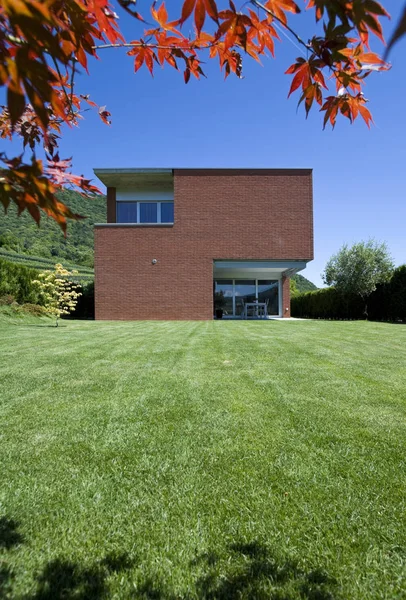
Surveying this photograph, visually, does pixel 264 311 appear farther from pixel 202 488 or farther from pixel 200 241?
pixel 202 488

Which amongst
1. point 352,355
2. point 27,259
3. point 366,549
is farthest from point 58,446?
point 27,259

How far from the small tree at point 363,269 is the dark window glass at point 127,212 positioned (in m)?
13.1

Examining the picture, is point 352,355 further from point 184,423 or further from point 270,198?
point 270,198

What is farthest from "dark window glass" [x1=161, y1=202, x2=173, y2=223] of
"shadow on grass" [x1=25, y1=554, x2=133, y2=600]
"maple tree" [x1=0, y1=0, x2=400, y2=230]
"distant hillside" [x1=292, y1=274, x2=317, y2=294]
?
"distant hillside" [x1=292, y1=274, x2=317, y2=294]

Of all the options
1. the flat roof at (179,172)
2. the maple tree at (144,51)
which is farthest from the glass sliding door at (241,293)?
the maple tree at (144,51)

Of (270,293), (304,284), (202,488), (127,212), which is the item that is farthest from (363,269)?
(304,284)

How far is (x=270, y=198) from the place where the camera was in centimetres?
1728

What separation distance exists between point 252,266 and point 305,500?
15.9 metres

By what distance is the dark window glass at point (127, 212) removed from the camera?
63.5ft

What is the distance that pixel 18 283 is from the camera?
14805mm

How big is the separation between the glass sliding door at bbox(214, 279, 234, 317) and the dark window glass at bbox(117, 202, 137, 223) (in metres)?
5.92

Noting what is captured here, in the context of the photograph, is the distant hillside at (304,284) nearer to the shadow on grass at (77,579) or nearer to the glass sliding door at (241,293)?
the glass sliding door at (241,293)

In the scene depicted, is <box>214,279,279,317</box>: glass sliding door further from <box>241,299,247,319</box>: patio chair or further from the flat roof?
the flat roof

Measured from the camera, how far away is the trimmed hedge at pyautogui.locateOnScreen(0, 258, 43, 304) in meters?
14.0
